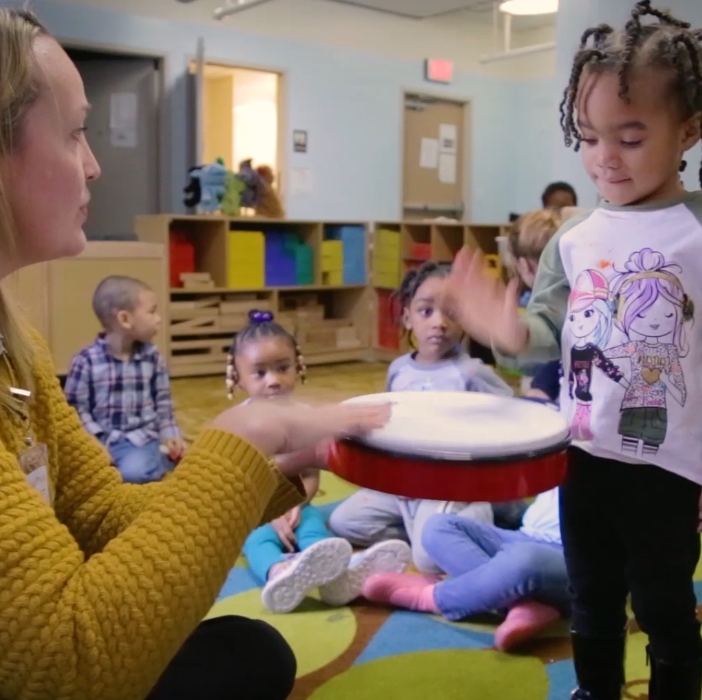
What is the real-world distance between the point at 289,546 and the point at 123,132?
147 inches

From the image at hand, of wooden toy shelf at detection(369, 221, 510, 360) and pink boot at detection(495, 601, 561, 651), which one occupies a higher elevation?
wooden toy shelf at detection(369, 221, 510, 360)

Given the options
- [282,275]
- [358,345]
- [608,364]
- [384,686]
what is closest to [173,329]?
[282,275]

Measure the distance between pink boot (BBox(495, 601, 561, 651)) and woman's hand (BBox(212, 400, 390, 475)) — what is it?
28.3 inches

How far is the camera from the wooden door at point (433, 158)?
618cm

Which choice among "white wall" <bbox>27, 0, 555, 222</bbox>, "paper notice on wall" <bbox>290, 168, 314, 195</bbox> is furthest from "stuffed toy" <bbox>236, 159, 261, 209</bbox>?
"paper notice on wall" <bbox>290, 168, 314, 195</bbox>

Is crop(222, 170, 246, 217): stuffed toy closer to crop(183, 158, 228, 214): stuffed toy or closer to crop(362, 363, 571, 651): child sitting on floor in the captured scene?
crop(183, 158, 228, 214): stuffed toy

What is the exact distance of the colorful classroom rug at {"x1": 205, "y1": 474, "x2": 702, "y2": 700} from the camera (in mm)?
1271

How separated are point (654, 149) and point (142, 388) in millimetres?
1659

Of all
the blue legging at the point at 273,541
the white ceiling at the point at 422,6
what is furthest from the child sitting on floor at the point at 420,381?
the white ceiling at the point at 422,6

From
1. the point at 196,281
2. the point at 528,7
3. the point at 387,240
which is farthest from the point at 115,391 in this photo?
the point at 528,7

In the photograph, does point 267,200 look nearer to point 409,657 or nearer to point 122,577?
point 409,657

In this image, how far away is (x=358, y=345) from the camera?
4914 mm

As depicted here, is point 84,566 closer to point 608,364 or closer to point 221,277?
point 608,364

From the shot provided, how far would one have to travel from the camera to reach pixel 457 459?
78 cm
